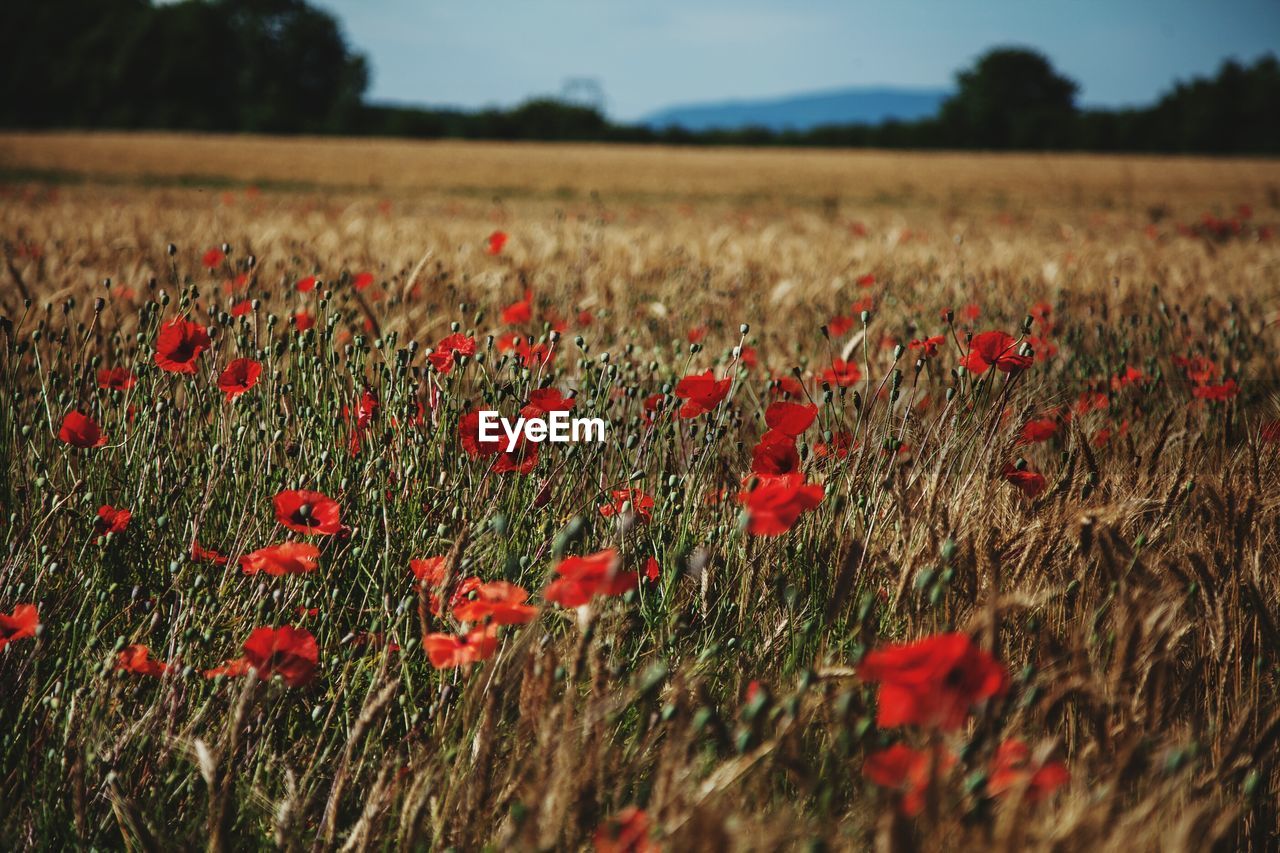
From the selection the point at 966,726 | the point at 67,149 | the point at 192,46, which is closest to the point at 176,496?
the point at 966,726

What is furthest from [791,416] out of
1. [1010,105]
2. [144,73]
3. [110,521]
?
[1010,105]

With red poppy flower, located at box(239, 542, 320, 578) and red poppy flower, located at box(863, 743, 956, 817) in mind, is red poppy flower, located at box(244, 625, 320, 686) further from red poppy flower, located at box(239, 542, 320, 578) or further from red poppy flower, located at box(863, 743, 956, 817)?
red poppy flower, located at box(863, 743, 956, 817)

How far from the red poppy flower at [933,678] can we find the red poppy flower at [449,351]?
1.08m

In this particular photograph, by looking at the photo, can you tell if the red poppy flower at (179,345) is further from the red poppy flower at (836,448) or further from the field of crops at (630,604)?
the red poppy flower at (836,448)

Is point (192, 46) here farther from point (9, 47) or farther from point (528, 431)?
point (528, 431)

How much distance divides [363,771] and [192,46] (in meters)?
70.9

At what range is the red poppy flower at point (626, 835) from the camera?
821 mm

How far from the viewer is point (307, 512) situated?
1.21 m

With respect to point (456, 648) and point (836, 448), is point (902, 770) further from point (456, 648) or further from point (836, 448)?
point (836, 448)

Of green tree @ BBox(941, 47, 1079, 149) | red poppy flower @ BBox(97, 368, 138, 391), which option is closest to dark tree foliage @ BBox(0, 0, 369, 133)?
green tree @ BBox(941, 47, 1079, 149)

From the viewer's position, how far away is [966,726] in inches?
48.4

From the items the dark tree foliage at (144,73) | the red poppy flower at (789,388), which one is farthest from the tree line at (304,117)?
the red poppy flower at (789,388)

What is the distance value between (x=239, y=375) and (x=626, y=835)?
117 cm

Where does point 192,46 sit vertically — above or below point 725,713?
above
